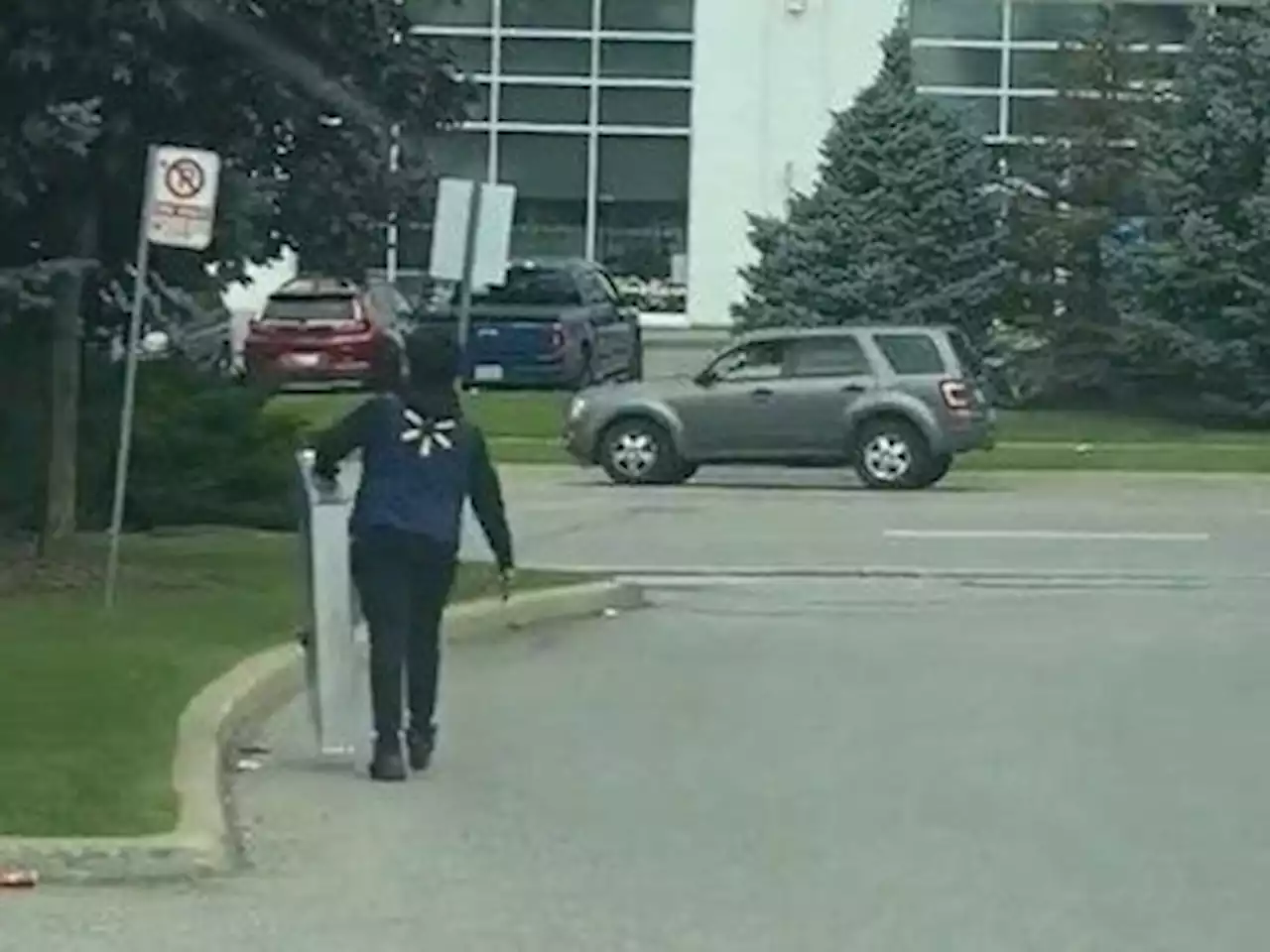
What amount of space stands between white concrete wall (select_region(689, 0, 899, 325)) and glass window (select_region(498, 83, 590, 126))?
188cm

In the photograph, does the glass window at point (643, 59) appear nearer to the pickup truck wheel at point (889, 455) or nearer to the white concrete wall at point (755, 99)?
the white concrete wall at point (755, 99)

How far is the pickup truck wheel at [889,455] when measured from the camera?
33094 mm

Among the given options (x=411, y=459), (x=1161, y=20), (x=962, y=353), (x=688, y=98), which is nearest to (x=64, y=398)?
(x=411, y=459)

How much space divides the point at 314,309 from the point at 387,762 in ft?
106

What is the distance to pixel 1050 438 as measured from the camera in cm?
3916

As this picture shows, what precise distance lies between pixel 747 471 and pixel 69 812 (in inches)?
964

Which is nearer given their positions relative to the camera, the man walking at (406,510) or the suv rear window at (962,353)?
the man walking at (406,510)

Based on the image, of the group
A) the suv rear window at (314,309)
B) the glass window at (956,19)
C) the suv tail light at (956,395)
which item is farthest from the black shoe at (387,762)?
the glass window at (956,19)

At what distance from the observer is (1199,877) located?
1165cm

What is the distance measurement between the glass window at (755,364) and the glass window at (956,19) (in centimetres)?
1977

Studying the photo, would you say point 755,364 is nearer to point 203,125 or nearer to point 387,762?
point 203,125

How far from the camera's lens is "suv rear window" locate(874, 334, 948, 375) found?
33.4 m

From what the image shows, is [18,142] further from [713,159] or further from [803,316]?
[713,159]

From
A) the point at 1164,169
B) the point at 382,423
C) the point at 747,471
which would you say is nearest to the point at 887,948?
the point at 382,423
